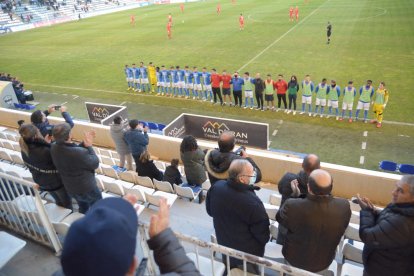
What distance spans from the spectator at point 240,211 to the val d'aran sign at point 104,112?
864 centimetres

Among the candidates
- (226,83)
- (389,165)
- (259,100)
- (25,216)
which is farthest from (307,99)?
(25,216)

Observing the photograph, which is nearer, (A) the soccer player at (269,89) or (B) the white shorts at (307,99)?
(B) the white shorts at (307,99)

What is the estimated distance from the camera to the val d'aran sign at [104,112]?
11.5 meters

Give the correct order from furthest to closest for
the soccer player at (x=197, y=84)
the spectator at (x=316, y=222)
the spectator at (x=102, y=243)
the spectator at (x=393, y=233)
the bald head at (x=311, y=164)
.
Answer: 1. the soccer player at (x=197, y=84)
2. the bald head at (x=311, y=164)
3. the spectator at (x=316, y=222)
4. the spectator at (x=393, y=233)
5. the spectator at (x=102, y=243)

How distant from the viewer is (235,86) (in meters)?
13.3

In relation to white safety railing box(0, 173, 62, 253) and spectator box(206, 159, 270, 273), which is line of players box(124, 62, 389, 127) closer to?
spectator box(206, 159, 270, 273)

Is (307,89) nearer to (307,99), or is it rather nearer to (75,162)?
(307,99)

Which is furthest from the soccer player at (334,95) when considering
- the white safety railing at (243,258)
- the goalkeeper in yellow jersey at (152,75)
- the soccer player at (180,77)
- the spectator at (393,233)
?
the white safety railing at (243,258)

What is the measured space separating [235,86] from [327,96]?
11.5ft

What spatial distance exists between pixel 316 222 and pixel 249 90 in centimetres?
1058

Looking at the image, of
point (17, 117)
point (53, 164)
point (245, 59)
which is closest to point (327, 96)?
point (245, 59)

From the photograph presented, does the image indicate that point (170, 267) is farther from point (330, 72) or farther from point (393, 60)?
point (393, 60)

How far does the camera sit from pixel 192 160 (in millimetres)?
6008

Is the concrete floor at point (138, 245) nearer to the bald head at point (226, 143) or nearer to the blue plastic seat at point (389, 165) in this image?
the bald head at point (226, 143)
